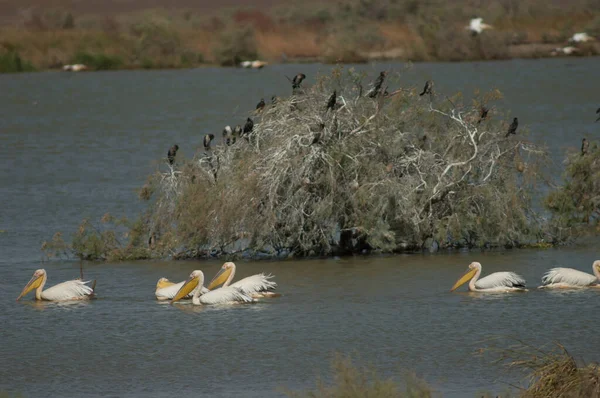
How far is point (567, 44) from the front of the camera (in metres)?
65.4

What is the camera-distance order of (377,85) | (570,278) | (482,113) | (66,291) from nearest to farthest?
(570,278) → (66,291) → (377,85) → (482,113)

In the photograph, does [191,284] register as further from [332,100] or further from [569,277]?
[569,277]

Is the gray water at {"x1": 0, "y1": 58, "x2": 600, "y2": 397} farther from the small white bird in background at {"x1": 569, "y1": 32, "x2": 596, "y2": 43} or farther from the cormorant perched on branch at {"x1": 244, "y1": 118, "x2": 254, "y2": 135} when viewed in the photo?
the small white bird in background at {"x1": 569, "y1": 32, "x2": 596, "y2": 43}

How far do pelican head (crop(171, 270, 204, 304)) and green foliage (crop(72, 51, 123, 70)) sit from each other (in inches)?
2098

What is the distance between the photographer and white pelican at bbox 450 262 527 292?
12742mm

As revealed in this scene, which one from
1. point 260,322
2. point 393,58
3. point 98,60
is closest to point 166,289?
point 260,322

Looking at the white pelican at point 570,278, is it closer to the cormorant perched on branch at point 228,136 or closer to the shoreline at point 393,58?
the cormorant perched on branch at point 228,136

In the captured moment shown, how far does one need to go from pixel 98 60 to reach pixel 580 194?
51.7 meters

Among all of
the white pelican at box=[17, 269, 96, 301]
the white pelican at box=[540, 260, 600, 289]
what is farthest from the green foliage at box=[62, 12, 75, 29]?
the white pelican at box=[540, 260, 600, 289]

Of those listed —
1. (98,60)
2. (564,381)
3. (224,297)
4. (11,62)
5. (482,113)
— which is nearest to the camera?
(564,381)

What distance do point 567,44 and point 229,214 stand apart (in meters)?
53.7

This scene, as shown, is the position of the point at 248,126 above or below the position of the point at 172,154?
above

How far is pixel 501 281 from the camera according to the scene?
12750 millimetres

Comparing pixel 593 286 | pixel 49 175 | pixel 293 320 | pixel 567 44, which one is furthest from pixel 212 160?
pixel 567 44
